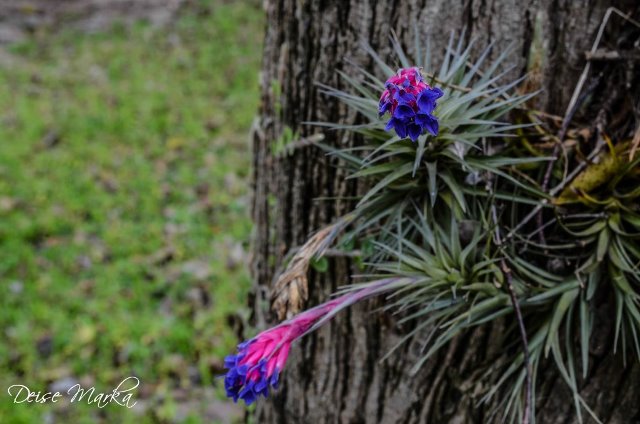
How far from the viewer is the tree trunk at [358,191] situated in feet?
4.08

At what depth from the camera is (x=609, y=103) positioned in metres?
1.24

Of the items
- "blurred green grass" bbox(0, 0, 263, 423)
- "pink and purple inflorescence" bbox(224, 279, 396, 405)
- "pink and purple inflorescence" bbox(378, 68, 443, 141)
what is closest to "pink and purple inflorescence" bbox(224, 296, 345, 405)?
"pink and purple inflorescence" bbox(224, 279, 396, 405)

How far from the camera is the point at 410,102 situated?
88 cm

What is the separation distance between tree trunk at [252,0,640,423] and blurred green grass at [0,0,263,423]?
517mm

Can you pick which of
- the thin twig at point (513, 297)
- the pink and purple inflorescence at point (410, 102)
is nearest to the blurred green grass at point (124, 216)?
the thin twig at point (513, 297)

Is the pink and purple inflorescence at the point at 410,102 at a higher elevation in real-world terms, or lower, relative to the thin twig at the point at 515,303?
higher

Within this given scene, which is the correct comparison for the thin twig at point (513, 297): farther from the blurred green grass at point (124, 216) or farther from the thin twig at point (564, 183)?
the blurred green grass at point (124, 216)

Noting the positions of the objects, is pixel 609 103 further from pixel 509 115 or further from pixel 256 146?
pixel 256 146

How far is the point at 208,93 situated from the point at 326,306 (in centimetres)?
500

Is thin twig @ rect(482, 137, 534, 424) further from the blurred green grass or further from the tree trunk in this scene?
the blurred green grass

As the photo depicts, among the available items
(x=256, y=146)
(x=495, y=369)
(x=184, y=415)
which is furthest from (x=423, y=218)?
(x=184, y=415)

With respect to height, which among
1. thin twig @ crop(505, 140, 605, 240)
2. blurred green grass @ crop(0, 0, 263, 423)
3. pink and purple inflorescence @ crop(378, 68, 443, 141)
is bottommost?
blurred green grass @ crop(0, 0, 263, 423)

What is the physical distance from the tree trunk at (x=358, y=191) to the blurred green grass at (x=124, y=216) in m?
0.52

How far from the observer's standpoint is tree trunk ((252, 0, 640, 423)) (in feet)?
4.08
